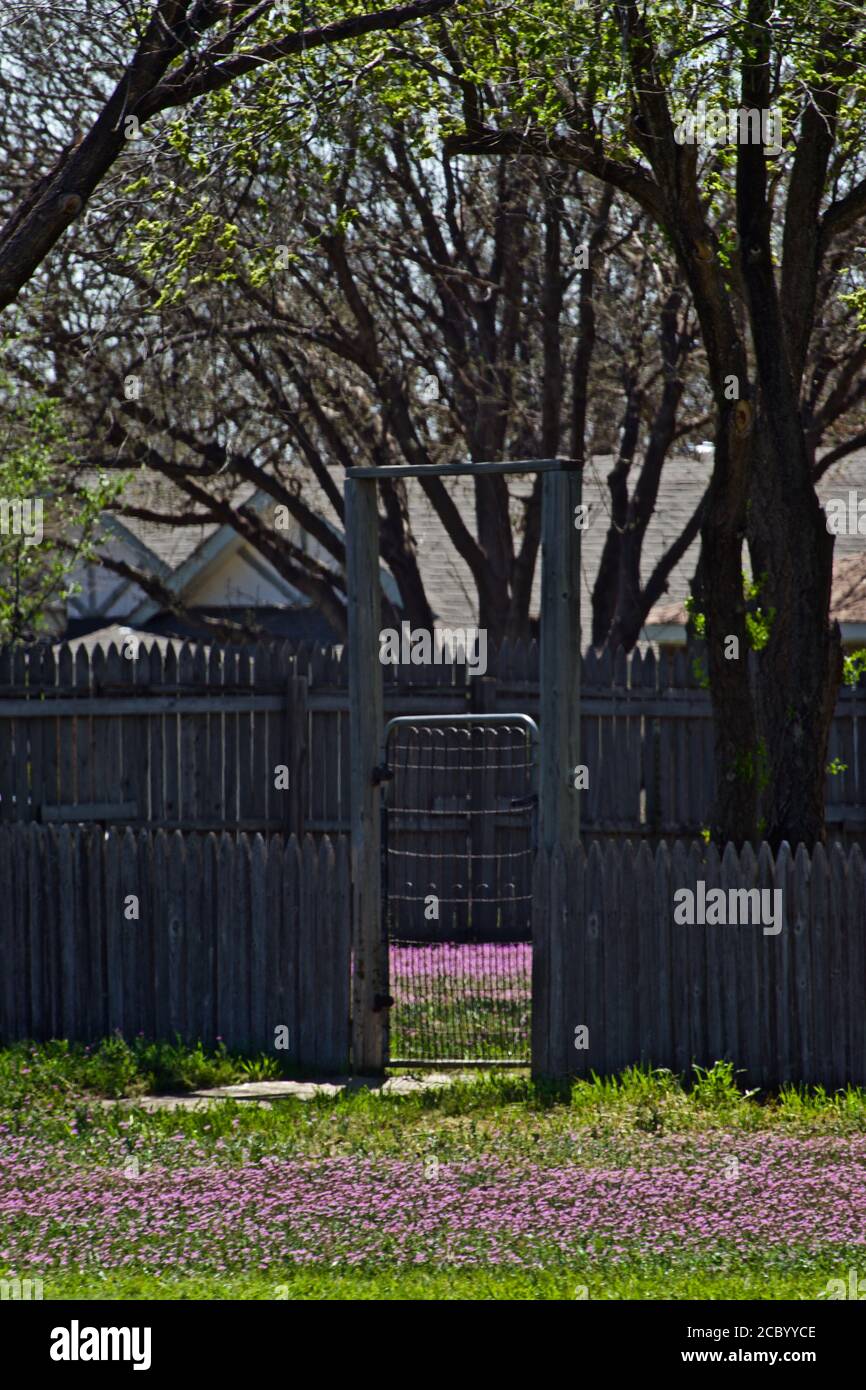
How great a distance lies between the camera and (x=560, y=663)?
9359mm

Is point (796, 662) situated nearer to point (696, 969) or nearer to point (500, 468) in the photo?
point (696, 969)

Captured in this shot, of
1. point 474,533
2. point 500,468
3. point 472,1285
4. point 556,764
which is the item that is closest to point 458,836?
point 556,764

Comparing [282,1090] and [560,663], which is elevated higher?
[560,663]

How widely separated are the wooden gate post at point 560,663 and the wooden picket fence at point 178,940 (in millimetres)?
1275

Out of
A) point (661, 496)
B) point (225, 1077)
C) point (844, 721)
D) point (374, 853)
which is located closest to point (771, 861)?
point (374, 853)

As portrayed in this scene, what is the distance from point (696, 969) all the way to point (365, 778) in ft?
7.06

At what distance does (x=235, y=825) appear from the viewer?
13695 millimetres

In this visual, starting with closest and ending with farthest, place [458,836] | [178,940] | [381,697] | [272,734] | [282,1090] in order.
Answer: [282,1090] < [381,697] < [178,940] < [272,734] < [458,836]

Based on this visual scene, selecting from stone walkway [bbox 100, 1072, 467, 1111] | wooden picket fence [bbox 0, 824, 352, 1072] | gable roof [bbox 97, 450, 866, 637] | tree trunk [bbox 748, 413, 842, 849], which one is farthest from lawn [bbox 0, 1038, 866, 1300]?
gable roof [bbox 97, 450, 866, 637]

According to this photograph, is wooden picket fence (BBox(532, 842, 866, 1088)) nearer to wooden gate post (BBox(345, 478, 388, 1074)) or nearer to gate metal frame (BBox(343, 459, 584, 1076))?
gate metal frame (BBox(343, 459, 584, 1076))

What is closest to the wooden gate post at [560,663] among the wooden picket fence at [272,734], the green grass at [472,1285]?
the green grass at [472,1285]

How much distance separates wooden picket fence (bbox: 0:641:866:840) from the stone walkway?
14.2 ft

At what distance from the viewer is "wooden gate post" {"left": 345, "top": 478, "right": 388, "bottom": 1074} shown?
9.59 metres

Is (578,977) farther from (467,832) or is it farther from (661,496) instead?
(661,496)
